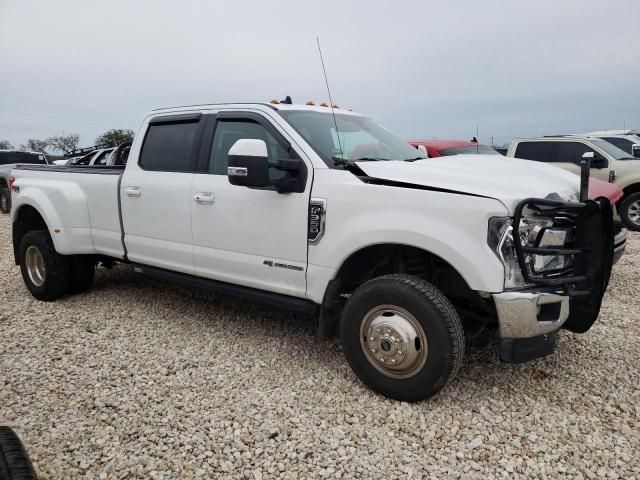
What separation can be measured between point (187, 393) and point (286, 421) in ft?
2.41

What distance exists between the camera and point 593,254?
2877 mm

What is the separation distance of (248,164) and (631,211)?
29.1ft

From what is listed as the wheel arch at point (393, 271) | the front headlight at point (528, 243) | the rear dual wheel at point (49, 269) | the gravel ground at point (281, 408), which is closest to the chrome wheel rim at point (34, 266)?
the rear dual wheel at point (49, 269)

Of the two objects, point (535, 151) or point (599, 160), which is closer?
point (599, 160)

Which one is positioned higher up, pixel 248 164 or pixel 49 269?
pixel 248 164

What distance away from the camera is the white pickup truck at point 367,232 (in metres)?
2.69

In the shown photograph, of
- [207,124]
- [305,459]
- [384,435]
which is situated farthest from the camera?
[207,124]

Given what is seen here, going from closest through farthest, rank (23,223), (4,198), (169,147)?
(169,147) → (23,223) → (4,198)

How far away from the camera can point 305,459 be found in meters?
2.52

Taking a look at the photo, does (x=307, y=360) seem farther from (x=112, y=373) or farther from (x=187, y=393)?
(x=112, y=373)

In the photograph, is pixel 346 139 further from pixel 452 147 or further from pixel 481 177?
pixel 452 147

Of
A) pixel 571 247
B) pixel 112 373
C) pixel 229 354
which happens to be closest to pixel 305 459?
pixel 229 354

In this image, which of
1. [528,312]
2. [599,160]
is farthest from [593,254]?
[599,160]

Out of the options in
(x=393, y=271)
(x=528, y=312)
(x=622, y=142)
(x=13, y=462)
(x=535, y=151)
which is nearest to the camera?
(x=13, y=462)
